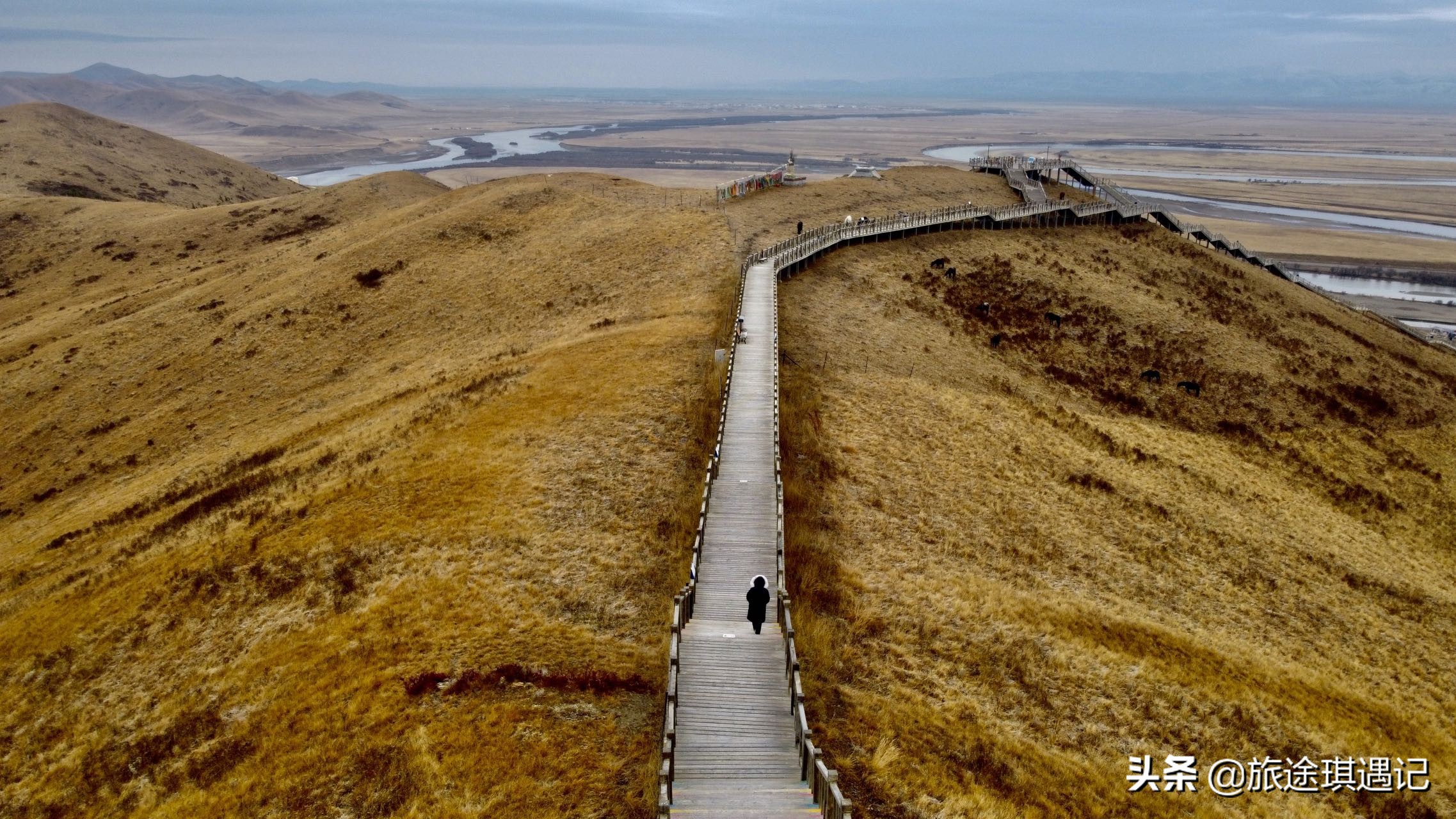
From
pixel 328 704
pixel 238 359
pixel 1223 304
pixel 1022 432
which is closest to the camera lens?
pixel 328 704

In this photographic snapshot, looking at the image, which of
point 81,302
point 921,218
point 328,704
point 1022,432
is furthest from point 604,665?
point 81,302

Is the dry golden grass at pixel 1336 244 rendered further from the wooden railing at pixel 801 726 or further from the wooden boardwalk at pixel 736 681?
the wooden railing at pixel 801 726

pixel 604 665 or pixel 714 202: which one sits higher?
pixel 714 202

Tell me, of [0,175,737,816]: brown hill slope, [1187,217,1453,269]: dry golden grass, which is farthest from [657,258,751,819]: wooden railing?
[1187,217,1453,269]: dry golden grass

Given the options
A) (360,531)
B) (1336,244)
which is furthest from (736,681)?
(1336,244)

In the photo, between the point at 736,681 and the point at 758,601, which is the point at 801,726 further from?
the point at 758,601

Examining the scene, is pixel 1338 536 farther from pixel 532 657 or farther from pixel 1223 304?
pixel 532 657

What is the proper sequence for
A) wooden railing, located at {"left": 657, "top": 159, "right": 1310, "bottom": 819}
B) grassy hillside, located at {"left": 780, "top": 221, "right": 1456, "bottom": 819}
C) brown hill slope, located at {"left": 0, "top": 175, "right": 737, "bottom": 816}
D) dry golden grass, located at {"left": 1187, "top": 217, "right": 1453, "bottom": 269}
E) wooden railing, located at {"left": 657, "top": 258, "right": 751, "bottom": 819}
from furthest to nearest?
dry golden grass, located at {"left": 1187, "top": 217, "right": 1453, "bottom": 269} → grassy hillside, located at {"left": 780, "top": 221, "right": 1456, "bottom": 819} → brown hill slope, located at {"left": 0, "top": 175, "right": 737, "bottom": 816} → wooden railing, located at {"left": 657, "top": 159, "right": 1310, "bottom": 819} → wooden railing, located at {"left": 657, "top": 258, "right": 751, "bottom": 819}

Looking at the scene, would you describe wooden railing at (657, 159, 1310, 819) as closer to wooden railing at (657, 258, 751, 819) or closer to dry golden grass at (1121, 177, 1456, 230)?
wooden railing at (657, 258, 751, 819)
